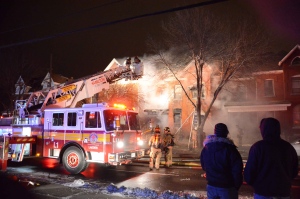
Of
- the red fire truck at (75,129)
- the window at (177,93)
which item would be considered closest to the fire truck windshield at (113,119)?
the red fire truck at (75,129)

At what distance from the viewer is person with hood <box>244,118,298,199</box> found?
9.75ft

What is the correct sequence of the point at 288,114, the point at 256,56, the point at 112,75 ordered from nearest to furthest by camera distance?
the point at 112,75
the point at 256,56
the point at 288,114

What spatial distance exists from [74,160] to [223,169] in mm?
6787

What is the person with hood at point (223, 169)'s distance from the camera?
10.9 feet

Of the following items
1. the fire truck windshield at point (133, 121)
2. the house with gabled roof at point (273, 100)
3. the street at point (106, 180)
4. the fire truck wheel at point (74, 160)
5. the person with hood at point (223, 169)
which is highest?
the house with gabled roof at point (273, 100)

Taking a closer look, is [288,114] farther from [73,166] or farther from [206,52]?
[73,166]

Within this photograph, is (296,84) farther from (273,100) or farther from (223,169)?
(223,169)

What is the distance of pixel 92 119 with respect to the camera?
9.05 m

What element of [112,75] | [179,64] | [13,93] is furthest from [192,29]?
[13,93]

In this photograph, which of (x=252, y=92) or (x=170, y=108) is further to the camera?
(x=170, y=108)

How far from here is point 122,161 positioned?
870 centimetres

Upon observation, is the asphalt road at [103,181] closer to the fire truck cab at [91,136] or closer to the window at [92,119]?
the fire truck cab at [91,136]

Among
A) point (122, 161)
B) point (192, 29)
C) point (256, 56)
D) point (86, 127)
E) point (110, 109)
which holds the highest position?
point (192, 29)

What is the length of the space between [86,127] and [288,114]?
2100 cm
